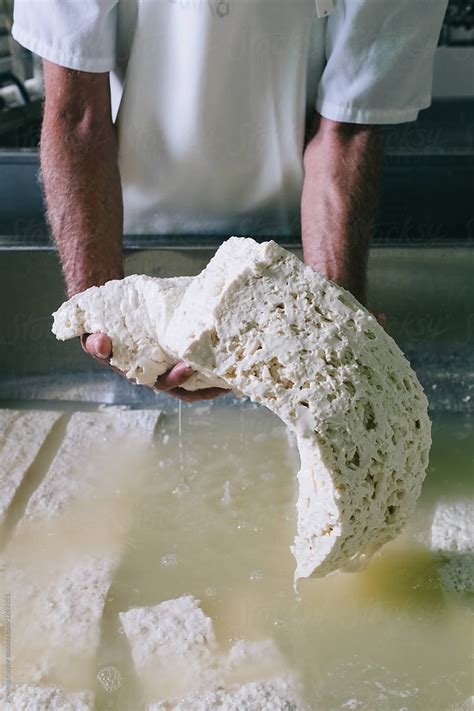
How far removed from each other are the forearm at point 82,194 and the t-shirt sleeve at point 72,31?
7cm

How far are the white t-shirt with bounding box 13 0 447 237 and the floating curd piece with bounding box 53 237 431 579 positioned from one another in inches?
16.4

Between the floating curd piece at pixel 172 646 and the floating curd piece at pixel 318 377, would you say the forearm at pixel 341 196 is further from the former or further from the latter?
the floating curd piece at pixel 172 646

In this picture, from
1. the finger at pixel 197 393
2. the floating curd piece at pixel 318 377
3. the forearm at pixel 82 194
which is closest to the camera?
the floating curd piece at pixel 318 377

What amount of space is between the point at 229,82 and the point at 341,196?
8.8 inches

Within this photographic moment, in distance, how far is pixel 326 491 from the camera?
0.73 meters

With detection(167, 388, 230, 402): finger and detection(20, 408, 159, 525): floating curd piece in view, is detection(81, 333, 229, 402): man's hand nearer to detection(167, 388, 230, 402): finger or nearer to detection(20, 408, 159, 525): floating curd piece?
detection(167, 388, 230, 402): finger

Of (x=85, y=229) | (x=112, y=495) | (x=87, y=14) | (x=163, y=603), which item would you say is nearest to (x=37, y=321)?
(x=85, y=229)

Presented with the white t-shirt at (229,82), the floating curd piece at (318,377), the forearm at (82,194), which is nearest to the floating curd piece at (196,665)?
the floating curd piece at (318,377)

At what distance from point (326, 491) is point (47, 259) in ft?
2.23

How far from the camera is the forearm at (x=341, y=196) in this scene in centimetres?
115

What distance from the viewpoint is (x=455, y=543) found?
0.95 meters

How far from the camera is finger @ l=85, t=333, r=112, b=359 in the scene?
0.88 metres

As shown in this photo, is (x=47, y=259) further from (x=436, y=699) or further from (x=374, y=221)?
(x=436, y=699)

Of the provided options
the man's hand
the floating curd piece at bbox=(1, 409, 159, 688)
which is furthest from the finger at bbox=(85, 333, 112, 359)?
the floating curd piece at bbox=(1, 409, 159, 688)
